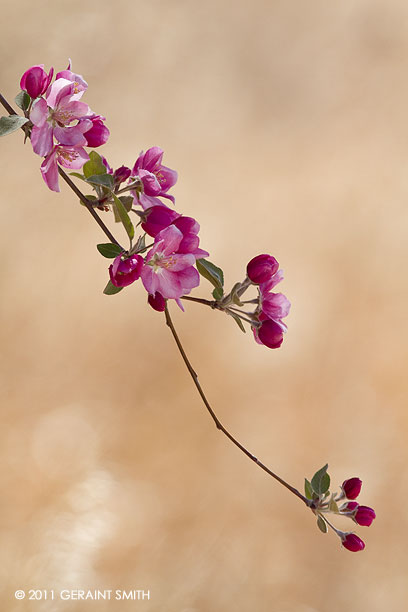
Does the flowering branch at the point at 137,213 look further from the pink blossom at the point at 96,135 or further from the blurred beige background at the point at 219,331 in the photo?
the blurred beige background at the point at 219,331

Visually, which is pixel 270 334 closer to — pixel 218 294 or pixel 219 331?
pixel 218 294

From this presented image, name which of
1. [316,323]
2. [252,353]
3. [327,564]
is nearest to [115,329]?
[252,353]

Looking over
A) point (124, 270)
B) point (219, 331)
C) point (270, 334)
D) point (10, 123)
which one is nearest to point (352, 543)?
point (270, 334)

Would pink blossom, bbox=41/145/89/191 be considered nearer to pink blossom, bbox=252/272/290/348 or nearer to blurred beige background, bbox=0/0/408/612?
pink blossom, bbox=252/272/290/348

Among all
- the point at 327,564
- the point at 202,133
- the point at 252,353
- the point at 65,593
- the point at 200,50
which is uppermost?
the point at 200,50

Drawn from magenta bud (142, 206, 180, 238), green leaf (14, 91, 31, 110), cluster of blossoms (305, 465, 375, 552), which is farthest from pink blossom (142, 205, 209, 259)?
cluster of blossoms (305, 465, 375, 552)

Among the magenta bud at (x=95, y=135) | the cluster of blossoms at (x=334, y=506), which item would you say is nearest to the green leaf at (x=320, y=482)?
the cluster of blossoms at (x=334, y=506)

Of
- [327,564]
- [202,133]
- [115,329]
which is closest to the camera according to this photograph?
[327,564]

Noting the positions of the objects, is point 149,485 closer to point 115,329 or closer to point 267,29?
point 115,329
